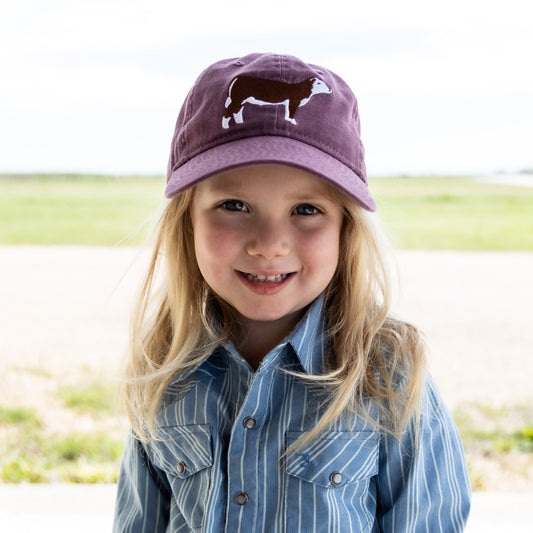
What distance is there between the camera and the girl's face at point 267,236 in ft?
2.65

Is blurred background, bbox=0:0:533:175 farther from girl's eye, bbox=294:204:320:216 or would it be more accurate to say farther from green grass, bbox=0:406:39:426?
girl's eye, bbox=294:204:320:216

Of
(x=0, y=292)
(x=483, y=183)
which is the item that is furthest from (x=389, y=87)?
(x=0, y=292)

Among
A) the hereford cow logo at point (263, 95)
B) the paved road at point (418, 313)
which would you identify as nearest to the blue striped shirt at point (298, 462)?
the hereford cow logo at point (263, 95)

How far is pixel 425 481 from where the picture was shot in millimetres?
859

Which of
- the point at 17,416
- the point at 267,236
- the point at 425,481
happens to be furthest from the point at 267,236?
the point at 17,416

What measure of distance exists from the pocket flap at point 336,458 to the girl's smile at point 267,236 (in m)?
0.17

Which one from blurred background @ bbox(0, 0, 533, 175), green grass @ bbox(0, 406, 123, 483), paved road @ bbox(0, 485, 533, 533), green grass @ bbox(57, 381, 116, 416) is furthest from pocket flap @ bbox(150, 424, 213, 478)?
green grass @ bbox(57, 381, 116, 416)

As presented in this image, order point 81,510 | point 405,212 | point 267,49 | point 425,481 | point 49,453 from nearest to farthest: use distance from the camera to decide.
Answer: point 425,481
point 81,510
point 267,49
point 49,453
point 405,212

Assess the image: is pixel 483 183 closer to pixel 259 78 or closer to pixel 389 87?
pixel 389 87

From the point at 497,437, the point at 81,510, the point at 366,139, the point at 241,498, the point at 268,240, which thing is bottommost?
the point at 81,510

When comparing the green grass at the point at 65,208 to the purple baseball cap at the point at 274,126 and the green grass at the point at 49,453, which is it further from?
the purple baseball cap at the point at 274,126

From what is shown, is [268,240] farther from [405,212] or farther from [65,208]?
[65,208]

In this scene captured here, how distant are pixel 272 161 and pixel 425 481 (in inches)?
17.4

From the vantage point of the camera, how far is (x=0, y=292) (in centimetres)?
250
